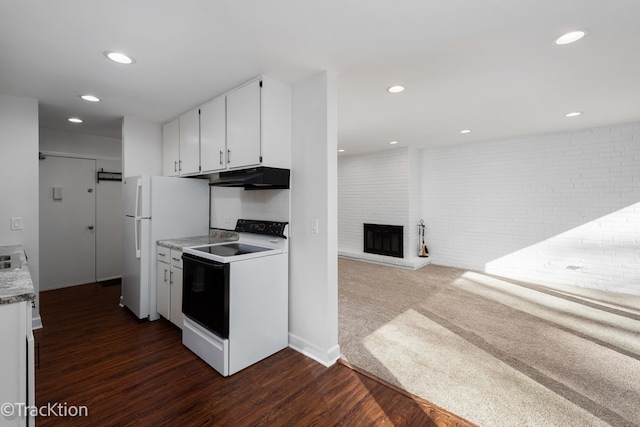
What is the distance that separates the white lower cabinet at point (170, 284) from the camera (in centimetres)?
295

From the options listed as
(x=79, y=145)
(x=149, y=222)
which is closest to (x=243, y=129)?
(x=149, y=222)

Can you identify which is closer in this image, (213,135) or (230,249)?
(230,249)

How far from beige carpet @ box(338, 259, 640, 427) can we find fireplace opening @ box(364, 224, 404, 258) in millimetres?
1598

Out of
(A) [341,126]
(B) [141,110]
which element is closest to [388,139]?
(A) [341,126]

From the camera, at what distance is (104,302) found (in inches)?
152

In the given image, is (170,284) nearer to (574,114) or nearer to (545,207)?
(574,114)

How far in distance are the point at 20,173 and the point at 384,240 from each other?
567cm

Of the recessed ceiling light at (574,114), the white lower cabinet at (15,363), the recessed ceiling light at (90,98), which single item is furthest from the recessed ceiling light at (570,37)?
the recessed ceiling light at (90,98)

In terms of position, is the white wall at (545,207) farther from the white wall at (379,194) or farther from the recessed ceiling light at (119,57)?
the recessed ceiling light at (119,57)

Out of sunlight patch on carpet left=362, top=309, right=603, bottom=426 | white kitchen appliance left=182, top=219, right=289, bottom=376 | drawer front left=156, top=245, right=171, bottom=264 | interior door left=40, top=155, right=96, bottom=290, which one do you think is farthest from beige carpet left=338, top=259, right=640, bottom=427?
interior door left=40, top=155, right=96, bottom=290

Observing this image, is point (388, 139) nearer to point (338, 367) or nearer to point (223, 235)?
point (223, 235)

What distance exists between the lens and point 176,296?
2.98 meters

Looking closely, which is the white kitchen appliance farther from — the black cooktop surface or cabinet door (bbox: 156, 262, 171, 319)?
cabinet door (bbox: 156, 262, 171, 319)

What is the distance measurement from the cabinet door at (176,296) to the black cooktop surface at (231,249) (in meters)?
0.47
